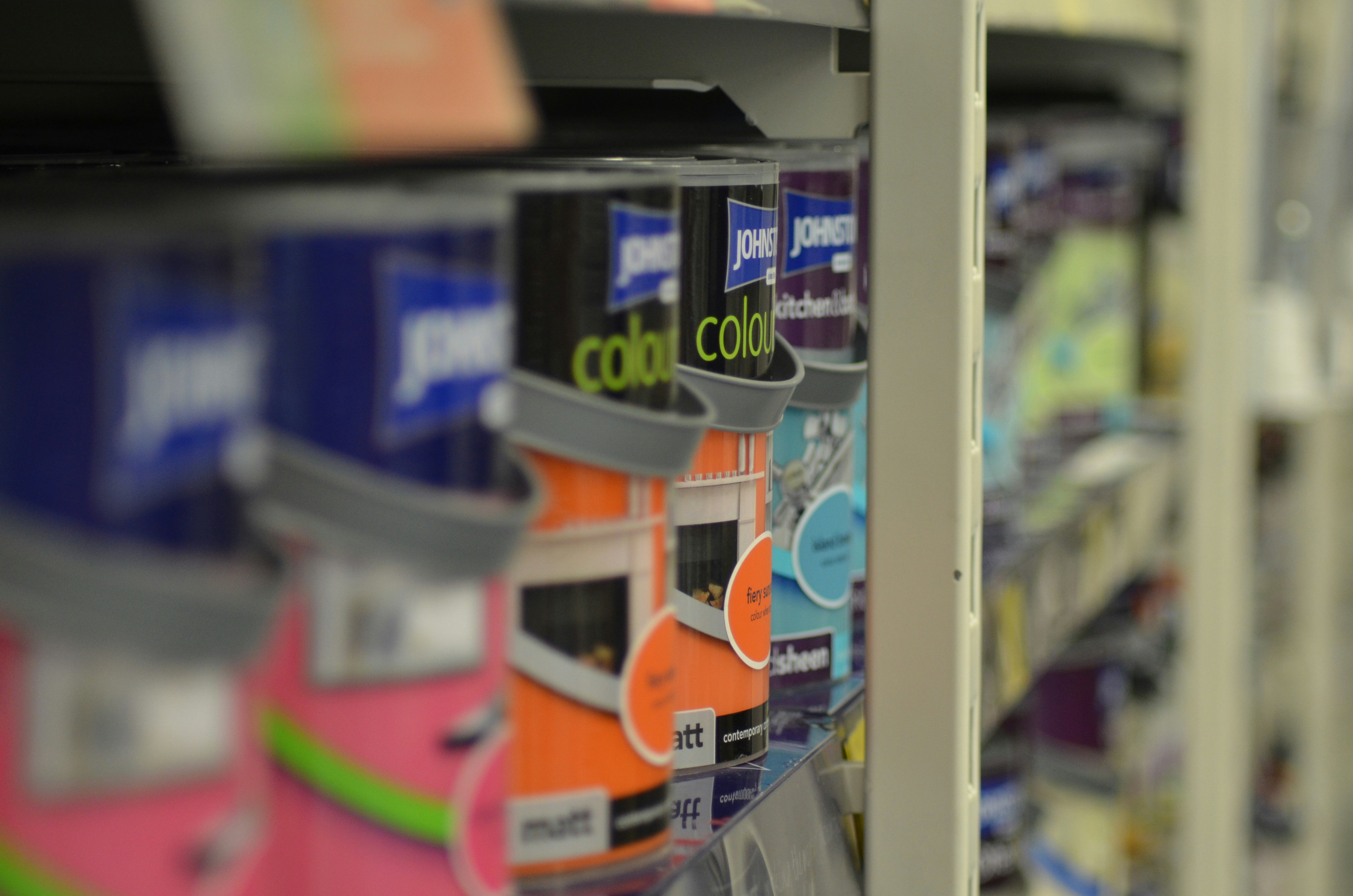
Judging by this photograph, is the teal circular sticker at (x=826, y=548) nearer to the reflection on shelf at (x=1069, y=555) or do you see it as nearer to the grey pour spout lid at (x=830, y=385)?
the grey pour spout lid at (x=830, y=385)

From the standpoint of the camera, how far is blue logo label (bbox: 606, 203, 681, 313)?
442mm

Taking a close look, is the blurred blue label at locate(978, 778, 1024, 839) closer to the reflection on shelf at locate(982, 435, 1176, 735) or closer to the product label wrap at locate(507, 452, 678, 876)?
the reflection on shelf at locate(982, 435, 1176, 735)

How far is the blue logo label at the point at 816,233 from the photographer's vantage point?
2.21 ft

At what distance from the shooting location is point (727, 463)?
1.94ft

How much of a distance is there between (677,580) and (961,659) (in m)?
0.19

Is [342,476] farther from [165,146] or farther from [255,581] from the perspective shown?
[165,146]

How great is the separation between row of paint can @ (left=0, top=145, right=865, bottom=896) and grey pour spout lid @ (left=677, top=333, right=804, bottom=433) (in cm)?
6

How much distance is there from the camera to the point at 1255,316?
1.93 meters

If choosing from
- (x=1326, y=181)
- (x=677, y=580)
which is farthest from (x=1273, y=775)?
(x=677, y=580)

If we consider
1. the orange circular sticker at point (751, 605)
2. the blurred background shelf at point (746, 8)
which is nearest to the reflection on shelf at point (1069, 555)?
the orange circular sticker at point (751, 605)

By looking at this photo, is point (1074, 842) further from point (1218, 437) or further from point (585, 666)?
point (585, 666)

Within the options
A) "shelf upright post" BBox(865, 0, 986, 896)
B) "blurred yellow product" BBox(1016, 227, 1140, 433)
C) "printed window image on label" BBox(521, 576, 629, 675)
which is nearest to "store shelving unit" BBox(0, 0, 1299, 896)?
"shelf upright post" BBox(865, 0, 986, 896)

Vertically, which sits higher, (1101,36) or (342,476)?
(1101,36)

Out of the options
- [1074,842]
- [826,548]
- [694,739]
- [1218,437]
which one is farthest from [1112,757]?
[694,739]
